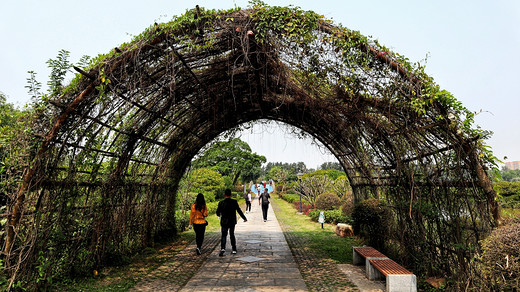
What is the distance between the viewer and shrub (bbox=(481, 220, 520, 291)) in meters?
3.06

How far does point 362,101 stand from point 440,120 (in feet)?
3.60

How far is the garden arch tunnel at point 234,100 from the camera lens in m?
4.12

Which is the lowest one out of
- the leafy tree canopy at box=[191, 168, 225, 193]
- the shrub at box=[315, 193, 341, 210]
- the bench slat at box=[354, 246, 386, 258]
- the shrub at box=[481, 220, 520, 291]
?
the bench slat at box=[354, 246, 386, 258]

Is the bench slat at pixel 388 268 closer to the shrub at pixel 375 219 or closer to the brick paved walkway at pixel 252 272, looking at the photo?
the brick paved walkway at pixel 252 272

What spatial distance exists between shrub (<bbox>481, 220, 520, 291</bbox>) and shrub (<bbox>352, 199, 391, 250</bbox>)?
3345 mm

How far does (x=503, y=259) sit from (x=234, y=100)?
394 centimetres

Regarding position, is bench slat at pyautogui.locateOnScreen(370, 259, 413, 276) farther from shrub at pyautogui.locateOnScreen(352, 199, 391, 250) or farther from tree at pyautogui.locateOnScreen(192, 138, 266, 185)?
tree at pyautogui.locateOnScreen(192, 138, 266, 185)

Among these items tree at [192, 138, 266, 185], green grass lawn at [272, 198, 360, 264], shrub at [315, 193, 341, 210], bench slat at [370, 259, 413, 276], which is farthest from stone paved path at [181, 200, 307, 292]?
tree at [192, 138, 266, 185]

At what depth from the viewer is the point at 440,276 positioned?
501cm

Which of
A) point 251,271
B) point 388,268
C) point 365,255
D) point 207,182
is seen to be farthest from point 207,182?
point 388,268

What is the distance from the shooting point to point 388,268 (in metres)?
4.77

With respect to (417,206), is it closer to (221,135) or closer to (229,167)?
(221,135)

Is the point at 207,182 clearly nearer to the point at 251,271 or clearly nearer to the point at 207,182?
the point at 207,182

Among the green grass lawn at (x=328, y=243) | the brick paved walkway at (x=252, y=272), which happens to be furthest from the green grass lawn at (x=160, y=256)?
the brick paved walkway at (x=252, y=272)
